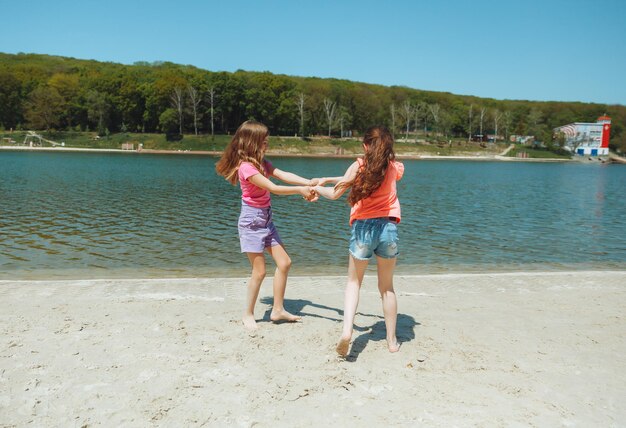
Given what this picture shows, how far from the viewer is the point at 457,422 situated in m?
4.22

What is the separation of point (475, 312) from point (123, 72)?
129 m

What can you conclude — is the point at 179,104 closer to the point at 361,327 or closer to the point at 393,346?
the point at 361,327

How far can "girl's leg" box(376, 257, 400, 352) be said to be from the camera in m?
5.69

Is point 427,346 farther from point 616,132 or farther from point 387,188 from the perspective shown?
point 616,132

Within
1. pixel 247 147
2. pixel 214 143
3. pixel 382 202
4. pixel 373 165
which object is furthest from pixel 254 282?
pixel 214 143

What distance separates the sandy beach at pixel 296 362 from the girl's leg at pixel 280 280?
0.22 metres

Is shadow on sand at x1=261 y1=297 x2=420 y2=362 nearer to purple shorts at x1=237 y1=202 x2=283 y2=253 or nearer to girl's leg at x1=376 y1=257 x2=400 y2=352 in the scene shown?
girl's leg at x1=376 y1=257 x2=400 y2=352

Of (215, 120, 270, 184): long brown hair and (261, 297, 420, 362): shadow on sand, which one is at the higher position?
(215, 120, 270, 184): long brown hair

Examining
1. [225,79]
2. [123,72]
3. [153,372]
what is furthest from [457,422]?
[123,72]

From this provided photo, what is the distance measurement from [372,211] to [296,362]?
1774 millimetres

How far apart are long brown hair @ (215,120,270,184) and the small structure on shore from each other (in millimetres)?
153553

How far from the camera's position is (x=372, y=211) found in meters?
5.51

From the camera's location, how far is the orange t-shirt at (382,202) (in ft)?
18.0

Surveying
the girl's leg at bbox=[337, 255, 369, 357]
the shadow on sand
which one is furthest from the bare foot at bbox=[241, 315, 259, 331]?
the girl's leg at bbox=[337, 255, 369, 357]
